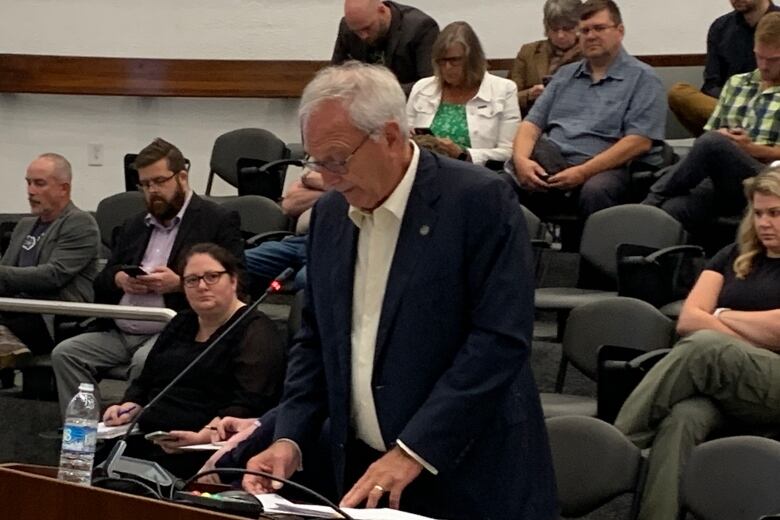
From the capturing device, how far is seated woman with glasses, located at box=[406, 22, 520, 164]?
19.4 ft

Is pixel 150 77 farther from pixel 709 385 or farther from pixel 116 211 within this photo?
pixel 709 385

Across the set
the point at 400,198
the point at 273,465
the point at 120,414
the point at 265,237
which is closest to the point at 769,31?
the point at 265,237

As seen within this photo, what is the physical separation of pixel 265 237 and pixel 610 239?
1346 mm

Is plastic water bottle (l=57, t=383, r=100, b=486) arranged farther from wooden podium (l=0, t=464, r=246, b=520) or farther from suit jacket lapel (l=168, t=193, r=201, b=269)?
suit jacket lapel (l=168, t=193, r=201, b=269)

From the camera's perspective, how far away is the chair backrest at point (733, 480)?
11.2 feet

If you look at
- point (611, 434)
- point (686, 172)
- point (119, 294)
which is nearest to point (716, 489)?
point (611, 434)

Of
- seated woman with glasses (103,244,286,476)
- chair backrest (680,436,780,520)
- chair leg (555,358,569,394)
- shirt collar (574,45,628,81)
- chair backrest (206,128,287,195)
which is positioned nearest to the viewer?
chair backrest (680,436,780,520)

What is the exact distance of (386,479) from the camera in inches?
90.4

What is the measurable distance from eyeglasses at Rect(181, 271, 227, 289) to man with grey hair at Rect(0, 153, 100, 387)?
1.02 metres

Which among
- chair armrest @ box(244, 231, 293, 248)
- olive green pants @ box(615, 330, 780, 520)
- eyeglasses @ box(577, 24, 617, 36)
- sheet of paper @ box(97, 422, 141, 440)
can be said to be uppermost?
eyeglasses @ box(577, 24, 617, 36)

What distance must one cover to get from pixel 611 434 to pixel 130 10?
5395 millimetres

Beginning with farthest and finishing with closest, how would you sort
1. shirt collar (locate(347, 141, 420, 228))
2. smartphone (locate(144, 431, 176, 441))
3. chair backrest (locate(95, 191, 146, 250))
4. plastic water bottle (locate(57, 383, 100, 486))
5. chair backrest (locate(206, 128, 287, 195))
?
1. chair backrest (locate(206, 128, 287, 195))
2. chair backrest (locate(95, 191, 146, 250))
3. smartphone (locate(144, 431, 176, 441))
4. shirt collar (locate(347, 141, 420, 228))
5. plastic water bottle (locate(57, 383, 100, 486))

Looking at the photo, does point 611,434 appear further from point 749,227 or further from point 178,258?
point 178,258

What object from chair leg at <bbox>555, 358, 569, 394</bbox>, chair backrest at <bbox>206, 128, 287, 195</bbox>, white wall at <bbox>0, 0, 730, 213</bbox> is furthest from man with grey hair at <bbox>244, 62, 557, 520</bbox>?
white wall at <bbox>0, 0, 730, 213</bbox>
